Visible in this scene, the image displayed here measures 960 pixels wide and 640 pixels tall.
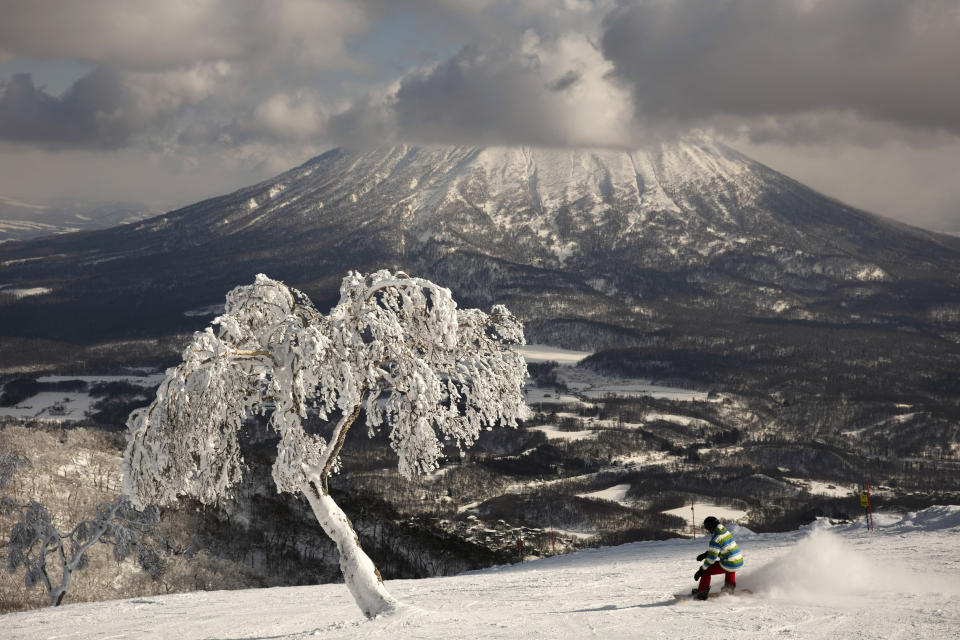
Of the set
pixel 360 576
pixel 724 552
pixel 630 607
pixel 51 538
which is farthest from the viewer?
pixel 51 538

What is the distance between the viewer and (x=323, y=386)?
61.8ft

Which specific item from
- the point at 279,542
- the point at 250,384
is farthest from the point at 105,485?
the point at 250,384

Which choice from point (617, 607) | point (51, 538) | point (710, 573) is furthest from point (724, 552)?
point (51, 538)

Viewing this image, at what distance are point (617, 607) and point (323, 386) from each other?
9.25m

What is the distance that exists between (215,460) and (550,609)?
30.5 feet

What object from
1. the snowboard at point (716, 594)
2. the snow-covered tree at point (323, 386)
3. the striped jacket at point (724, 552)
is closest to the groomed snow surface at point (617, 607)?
the snowboard at point (716, 594)

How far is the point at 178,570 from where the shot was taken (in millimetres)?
81625

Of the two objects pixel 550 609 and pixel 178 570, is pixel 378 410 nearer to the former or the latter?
pixel 550 609

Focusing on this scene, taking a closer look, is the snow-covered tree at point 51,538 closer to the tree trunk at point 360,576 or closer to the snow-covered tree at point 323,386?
the tree trunk at point 360,576

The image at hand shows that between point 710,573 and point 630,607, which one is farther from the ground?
point 710,573

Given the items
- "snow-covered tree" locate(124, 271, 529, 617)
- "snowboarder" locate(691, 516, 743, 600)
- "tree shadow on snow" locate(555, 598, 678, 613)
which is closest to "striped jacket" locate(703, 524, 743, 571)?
"snowboarder" locate(691, 516, 743, 600)

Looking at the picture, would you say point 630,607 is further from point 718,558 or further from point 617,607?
point 718,558

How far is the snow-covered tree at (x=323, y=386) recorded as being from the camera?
1758cm

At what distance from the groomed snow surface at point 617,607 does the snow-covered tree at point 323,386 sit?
302 cm
